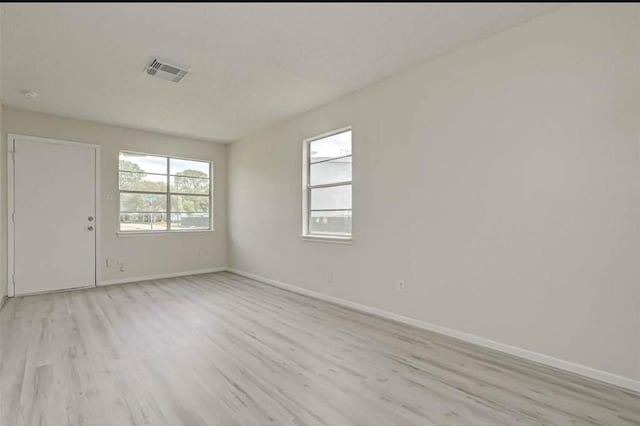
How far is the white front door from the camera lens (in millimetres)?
4605

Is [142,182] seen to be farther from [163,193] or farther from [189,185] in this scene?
[189,185]

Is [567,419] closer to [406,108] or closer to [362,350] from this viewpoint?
[362,350]

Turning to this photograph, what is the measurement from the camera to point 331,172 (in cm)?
448

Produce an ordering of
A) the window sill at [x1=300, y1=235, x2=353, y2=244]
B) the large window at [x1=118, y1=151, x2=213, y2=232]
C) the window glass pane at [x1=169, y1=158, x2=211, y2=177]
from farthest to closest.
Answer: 1. the window glass pane at [x1=169, y1=158, x2=211, y2=177]
2. the large window at [x1=118, y1=151, x2=213, y2=232]
3. the window sill at [x1=300, y1=235, x2=353, y2=244]

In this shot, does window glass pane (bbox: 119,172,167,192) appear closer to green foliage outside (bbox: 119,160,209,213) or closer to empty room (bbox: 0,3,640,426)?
green foliage outside (bbox: 119,160,209,213)

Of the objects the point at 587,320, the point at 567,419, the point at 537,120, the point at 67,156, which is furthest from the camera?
the point at 67,156

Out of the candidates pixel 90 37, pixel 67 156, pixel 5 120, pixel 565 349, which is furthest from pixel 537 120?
pixel 5 120

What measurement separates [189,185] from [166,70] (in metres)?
3.27

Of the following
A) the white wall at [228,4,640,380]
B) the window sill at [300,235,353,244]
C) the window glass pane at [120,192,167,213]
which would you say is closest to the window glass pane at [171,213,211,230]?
the window glass pane at [120,192,167,213]

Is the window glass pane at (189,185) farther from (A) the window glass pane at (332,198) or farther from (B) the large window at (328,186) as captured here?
(A) the window glass pane at (332,198)

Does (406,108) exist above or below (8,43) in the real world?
below

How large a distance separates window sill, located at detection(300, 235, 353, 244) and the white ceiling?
5.96ft

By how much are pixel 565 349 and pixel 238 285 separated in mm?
4269

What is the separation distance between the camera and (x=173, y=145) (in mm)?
6035
